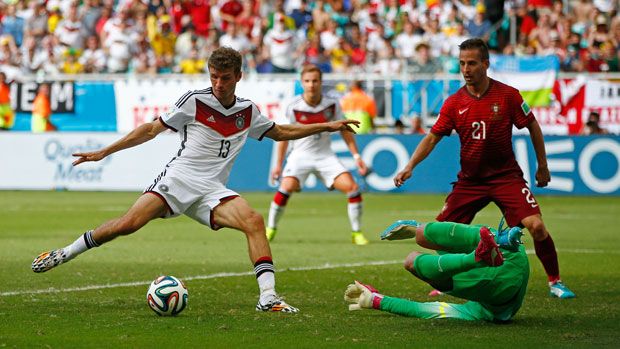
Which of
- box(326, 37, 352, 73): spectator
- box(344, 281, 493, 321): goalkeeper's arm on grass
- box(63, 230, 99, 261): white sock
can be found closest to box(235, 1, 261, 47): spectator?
box(326, 37, 352, 73): spectator

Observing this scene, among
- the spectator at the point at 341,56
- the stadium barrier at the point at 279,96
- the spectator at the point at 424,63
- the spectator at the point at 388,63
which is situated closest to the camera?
the stadium barrier at the point at 279,96

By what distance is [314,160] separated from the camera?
16.5m

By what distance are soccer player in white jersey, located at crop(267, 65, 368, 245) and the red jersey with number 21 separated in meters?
5.75

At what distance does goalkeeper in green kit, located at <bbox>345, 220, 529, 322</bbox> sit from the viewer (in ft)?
27.1

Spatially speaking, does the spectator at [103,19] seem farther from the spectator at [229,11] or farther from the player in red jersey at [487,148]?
the player in red jersey at [487,148]

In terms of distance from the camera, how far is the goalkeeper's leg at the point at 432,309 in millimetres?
8914

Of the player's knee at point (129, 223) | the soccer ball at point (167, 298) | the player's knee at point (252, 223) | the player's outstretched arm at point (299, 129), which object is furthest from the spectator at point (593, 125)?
the soccer ball at point (167, 298)

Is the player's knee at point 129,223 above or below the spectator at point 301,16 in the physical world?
below

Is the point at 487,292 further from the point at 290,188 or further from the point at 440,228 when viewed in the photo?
the point at 290,188

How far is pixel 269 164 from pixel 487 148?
15.0 m

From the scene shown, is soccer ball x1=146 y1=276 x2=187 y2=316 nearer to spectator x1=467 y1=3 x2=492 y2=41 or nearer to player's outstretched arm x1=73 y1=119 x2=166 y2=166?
player's outstretched arm x1=73 y1=119 x2=166 y2=166

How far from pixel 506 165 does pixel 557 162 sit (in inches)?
537

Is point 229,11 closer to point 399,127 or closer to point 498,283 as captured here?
point 399,127

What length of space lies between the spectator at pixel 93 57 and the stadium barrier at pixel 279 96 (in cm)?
129
